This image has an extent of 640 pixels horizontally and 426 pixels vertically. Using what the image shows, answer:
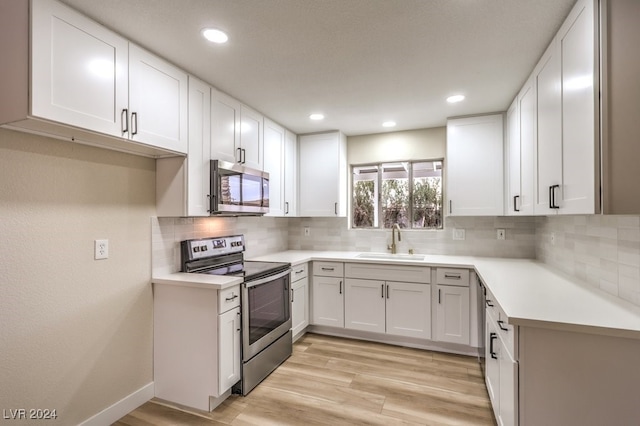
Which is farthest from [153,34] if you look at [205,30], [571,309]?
[571,309]

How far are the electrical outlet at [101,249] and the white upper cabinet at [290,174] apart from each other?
1.93 meters

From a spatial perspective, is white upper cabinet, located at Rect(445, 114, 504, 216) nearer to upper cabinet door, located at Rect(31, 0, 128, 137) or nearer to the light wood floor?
the light wood floor

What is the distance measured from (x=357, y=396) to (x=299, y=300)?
1.19m

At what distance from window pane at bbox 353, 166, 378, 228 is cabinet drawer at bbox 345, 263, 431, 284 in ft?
2.76

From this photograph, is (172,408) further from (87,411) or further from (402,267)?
(402,267)

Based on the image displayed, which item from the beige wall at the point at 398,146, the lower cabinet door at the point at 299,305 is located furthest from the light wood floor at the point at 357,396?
the beige wall at the point at 398,146

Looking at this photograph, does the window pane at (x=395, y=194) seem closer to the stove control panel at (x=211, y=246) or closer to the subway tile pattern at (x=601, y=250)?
the subway tile pattern at (x=601, y=250)

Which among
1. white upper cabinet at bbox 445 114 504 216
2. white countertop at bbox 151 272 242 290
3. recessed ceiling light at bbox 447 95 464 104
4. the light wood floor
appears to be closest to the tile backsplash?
white countertop at bbox 151 272 242 290

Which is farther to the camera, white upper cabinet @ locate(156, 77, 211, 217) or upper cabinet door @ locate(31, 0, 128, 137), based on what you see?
white upper cabinet @ locate(156, 77, 211, 217)

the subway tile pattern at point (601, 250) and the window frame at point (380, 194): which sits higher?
the window frame at point (380, 194)

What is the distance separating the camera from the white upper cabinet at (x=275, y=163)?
10.9ft

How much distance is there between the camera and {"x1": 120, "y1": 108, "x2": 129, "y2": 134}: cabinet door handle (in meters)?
1.79

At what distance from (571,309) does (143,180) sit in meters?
2.71

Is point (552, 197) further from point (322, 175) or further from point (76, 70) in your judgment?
point (76, 70)
